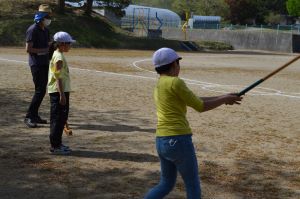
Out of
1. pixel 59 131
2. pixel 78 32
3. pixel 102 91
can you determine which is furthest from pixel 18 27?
pixel 59 131

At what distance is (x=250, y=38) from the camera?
188ft

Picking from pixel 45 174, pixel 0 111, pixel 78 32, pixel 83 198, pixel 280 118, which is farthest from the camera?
pixel 78 32

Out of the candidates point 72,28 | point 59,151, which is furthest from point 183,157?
point 72,28

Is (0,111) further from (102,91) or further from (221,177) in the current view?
(221,177)

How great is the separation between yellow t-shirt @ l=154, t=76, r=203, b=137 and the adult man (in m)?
5.01

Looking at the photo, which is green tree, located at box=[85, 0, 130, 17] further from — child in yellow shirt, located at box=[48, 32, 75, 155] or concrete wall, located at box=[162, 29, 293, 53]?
child in yellow shirt, located at box=[48, 32, 75, 155]

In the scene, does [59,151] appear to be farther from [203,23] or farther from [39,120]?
[203,23]

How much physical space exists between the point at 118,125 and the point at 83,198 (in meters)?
4.40

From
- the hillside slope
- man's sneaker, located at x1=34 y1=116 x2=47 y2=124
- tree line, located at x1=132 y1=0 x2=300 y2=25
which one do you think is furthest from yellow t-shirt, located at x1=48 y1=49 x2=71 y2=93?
tree line, located at x1=132 y1=0 x2=300 y2=25

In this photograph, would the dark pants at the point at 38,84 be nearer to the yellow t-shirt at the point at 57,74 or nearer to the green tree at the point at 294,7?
the yellow t-shirt at the point at 57,74

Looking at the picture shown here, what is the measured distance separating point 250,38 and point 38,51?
5008 centimetres

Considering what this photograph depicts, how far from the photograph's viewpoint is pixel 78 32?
4056cm

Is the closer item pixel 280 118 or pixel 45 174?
pixel 45 174

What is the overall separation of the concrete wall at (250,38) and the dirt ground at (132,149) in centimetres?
4162
